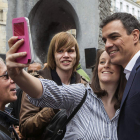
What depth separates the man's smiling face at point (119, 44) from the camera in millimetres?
1940

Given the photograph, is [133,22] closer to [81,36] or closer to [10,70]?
[10,70]

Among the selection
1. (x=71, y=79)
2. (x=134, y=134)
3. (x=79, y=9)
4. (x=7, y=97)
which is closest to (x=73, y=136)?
(x=134, y=134)

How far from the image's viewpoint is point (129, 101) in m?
1.42

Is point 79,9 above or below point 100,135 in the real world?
above

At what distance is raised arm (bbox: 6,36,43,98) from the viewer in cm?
116

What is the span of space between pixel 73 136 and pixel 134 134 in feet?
1.72

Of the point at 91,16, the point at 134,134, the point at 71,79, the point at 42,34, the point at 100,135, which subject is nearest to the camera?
the point at 134,134

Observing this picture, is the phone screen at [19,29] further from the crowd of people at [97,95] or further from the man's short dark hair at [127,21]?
the man's short dark hair at [127,21]

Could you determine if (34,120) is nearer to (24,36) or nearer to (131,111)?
(131,111)

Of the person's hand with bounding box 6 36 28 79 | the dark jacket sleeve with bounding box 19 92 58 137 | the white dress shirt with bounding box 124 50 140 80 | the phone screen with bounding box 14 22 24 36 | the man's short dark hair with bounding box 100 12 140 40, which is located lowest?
the dark jacket sleeve with bounding box 19 92 58 137

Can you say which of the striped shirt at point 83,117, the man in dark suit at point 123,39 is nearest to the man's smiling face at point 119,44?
the man in dark suit at point 123,39

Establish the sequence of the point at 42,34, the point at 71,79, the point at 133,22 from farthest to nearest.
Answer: the point at 42,34 < the point at 71,79 < the point at 133,22

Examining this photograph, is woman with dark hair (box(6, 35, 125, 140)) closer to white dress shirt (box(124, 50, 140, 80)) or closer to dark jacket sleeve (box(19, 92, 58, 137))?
white dress shirt (box(124, 50, 140, 80))

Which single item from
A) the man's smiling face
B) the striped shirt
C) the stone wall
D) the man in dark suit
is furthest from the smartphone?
the stone wall
